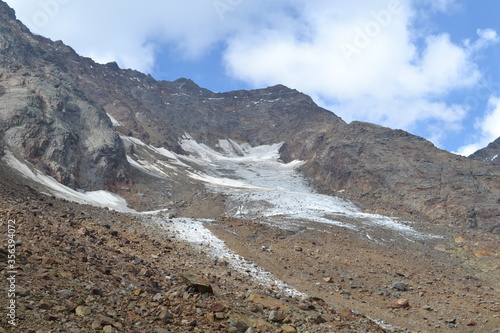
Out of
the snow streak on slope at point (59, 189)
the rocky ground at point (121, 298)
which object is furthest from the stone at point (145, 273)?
the snow streak on slope at point (59, 189)

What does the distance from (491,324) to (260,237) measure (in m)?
13.7

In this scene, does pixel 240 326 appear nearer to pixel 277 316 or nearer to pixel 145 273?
pixel 277 316

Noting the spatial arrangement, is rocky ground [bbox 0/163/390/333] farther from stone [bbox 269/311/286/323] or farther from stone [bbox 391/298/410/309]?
stone [bbox 391/298/410/309]

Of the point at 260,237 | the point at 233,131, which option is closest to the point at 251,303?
the point at 260,237

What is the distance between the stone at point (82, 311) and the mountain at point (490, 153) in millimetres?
173151

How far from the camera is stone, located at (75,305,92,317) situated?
707 centimetres

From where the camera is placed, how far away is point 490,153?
155375 millimetres

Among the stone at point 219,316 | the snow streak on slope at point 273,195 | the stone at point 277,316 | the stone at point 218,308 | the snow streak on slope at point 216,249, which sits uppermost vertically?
the snow streak on slope at point 273,195

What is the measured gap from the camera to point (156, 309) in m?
8.29

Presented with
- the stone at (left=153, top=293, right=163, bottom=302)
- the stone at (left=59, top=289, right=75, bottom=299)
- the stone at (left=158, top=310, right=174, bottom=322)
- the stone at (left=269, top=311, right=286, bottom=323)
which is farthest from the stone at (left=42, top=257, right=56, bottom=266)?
the stone at (left=269, top=311, right=286, bottom=323)

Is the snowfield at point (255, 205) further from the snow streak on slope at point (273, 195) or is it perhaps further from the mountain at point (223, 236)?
the mountain at point (223, 236)

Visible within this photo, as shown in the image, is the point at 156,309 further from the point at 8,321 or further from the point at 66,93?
the point at 66,93

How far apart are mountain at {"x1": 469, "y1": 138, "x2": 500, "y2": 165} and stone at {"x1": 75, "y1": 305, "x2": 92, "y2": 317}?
173 m

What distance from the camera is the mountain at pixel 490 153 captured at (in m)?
152
